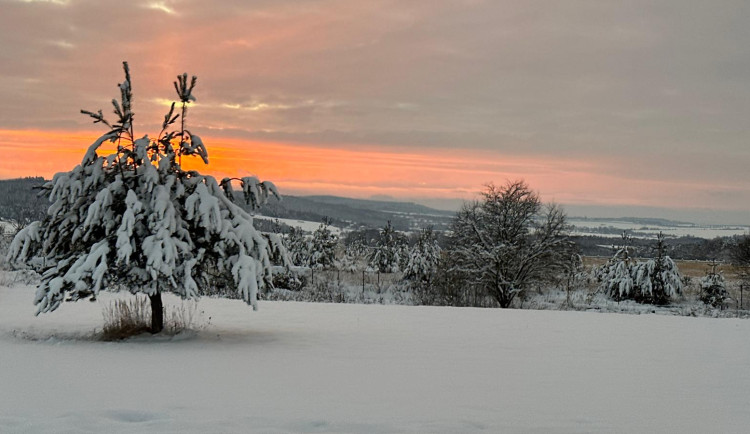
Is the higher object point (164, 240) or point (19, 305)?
point (164, 240)

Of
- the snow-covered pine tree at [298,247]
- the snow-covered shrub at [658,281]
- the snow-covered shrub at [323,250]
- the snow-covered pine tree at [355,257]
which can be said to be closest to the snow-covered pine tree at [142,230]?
the snow-covered shrub at [658,281]

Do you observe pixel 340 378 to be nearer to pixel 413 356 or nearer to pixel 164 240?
pixel 413 356

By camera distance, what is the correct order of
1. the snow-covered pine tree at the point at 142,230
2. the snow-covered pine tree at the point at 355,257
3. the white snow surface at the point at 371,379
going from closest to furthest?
the white snow surface at the point at 371,379 < the snow-covered pine tree at the point at 142,230 < the snow-covered pine tree at the point at 355,257

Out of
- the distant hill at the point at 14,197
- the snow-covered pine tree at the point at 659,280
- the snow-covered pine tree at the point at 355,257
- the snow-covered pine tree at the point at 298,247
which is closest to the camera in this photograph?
the snow-covered pine tree at the point at 659,280

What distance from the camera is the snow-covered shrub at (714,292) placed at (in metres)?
Result: 38.6

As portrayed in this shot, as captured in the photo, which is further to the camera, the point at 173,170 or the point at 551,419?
the point at 173,170

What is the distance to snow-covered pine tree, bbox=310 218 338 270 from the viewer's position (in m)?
62.5

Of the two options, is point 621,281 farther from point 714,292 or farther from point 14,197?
point 14,197

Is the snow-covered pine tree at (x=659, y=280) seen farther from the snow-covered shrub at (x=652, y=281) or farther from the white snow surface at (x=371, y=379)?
the white snow surface at (x=371, y=379)

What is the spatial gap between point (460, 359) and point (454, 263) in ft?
84.7

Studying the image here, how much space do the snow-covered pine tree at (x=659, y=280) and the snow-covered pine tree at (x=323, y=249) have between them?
29764mm

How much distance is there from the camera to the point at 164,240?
378 inches

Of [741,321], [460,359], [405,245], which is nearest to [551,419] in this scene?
[460,359]

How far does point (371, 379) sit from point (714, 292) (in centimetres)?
3813
